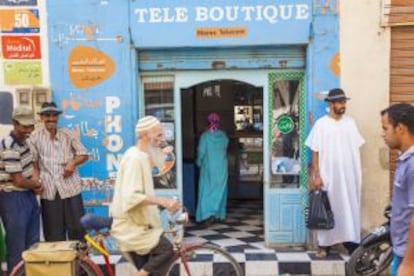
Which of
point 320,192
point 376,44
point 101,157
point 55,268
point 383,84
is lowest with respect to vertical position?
point 55,268

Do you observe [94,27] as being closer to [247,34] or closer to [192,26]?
[192,26]

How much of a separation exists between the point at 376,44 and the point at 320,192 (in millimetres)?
1761

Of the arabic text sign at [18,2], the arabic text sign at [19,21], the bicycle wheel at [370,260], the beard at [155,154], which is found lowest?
the bicycle wheel at [370,260]

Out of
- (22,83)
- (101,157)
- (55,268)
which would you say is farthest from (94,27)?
(55,268)

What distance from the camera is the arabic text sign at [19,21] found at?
5.99 meters

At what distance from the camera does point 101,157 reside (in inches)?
241

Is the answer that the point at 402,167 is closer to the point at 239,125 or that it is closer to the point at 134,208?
the point at 134,208

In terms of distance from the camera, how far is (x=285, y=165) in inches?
244

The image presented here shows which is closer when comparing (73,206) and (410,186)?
(410,186)

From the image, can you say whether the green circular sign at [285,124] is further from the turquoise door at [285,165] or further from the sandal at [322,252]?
the sandal at [322,252]

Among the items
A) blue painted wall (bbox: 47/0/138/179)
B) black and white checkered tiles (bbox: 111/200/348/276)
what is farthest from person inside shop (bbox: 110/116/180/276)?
blue painted wall (bbox: 47/0/138/179)

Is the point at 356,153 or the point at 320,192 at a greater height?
the point at 356,153

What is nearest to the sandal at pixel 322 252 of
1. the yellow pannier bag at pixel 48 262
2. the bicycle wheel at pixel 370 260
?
the bicycle wheel at pixel 370 260

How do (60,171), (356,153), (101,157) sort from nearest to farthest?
(60,171) → (356,153) → (101,157)
